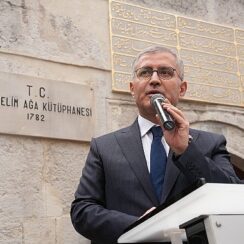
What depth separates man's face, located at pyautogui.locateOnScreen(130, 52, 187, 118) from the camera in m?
1.50

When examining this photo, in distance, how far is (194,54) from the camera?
10.5ft

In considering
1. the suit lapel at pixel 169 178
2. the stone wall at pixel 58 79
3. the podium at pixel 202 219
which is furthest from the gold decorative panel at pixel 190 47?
the podium at pixel 202 219

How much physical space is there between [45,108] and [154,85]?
112 centimetres

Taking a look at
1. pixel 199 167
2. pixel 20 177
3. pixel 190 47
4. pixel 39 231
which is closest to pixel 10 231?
pixel 39 231

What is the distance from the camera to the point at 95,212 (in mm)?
1334

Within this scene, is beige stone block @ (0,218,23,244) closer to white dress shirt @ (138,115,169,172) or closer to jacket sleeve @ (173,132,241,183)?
white dress shirt @ (138,115,169,172)

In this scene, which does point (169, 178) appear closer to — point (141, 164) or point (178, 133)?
point (141, 164)

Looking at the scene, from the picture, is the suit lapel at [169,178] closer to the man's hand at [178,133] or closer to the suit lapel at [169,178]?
the suit lapel at [169,178]

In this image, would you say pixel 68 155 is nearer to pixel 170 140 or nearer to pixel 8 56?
pixel 8 56

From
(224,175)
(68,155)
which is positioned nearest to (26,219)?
(68,155)

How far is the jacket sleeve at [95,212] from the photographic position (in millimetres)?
1277

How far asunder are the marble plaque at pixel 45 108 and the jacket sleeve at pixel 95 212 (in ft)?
3.00

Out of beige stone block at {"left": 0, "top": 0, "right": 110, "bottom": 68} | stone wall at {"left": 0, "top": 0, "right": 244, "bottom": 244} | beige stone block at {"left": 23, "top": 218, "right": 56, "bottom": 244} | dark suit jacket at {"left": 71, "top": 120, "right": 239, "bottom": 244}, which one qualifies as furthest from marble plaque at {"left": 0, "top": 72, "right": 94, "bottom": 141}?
dark suit jacket at {"left": 71, "top": 120, "right": 239, "bottom": 244}

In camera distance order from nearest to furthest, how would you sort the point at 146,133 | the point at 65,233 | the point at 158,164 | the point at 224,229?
the point at 224,229
the point at 158,164
the point at 146,133
the point at 65,233
